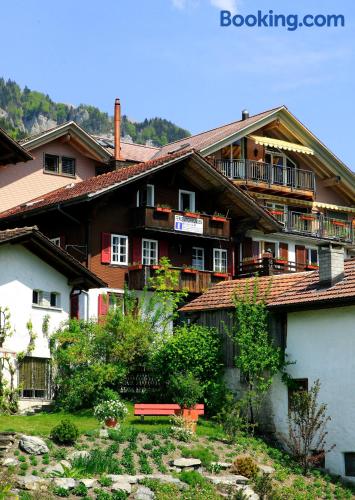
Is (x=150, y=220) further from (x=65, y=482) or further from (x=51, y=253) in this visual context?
(x=65, y=482)

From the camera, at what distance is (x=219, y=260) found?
154 feet

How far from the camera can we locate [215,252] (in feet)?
154

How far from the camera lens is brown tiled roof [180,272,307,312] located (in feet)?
110

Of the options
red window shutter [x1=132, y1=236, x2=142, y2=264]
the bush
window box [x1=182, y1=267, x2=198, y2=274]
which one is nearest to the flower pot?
the bush

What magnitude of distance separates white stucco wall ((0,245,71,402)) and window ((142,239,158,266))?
8403 mm

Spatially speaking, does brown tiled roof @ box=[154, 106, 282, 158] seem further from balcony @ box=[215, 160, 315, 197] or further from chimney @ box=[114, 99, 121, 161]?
chimney @ box=[114, 99, 121, 161]

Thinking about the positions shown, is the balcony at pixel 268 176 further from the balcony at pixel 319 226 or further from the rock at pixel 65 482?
the rock at pixel 65 482

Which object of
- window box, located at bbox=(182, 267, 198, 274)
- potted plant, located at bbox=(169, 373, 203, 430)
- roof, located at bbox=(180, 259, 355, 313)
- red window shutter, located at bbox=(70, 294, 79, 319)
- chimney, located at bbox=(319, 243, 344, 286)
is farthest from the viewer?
window box, located at bbox=(182, 267, 198, 274)

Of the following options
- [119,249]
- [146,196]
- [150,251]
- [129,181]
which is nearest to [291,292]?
[129,181]

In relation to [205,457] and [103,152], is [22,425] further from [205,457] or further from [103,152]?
[103,152]

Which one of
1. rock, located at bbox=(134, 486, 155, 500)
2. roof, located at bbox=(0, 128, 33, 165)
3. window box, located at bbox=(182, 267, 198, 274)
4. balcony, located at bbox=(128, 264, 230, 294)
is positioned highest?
roof, located at bbox=(0, 128, 33, 165)

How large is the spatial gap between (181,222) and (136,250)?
2205mm

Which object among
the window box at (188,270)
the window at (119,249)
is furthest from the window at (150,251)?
the window box at (188,270)

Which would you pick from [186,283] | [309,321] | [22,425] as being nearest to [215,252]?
[186,283]
